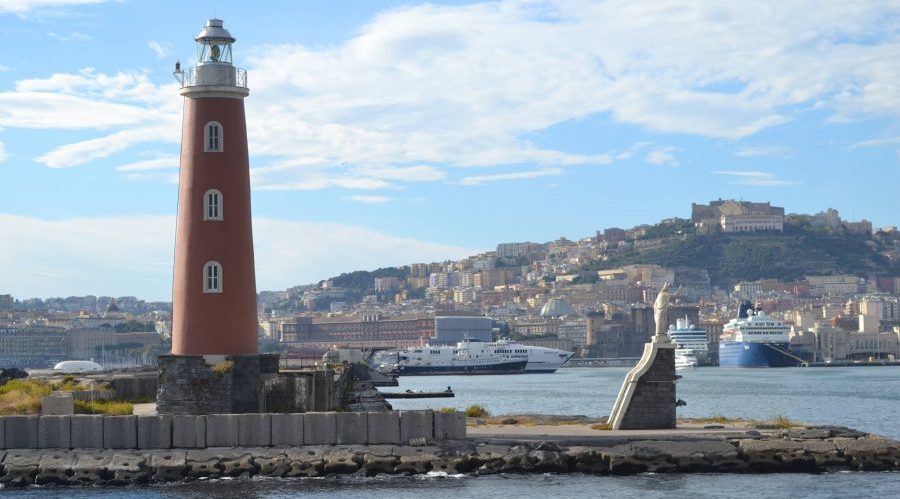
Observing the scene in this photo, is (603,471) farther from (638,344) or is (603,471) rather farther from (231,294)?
(638,344)

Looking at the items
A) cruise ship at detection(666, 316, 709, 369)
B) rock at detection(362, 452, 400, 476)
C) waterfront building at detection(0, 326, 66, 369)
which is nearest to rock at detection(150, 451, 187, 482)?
rock at detection(362, 452, 400, 476)

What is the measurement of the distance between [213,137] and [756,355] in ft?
432

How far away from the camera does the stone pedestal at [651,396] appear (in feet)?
91.2

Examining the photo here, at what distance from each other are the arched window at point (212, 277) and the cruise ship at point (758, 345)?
431ft

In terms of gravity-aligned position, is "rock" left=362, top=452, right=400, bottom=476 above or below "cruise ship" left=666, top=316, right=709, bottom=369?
below

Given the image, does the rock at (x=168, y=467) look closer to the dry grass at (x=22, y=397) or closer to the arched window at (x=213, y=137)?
the dry grass at (x=22, y=397)

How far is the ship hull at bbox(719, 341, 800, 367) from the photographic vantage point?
15588cm

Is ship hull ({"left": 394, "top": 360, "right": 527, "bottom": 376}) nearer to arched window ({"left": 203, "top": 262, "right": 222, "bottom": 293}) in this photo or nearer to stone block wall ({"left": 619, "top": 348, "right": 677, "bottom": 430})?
arched window ({"left": 203, "top": 262, "right": 222, "bottom": 293})

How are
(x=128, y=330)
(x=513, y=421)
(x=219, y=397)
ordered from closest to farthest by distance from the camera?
(x=219, y=397)
(x=513, y=421)
(x=128, y=330)

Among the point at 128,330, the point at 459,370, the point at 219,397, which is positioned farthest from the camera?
the point at 128,330

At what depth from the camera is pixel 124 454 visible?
26188mm

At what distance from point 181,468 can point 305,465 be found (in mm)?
1973

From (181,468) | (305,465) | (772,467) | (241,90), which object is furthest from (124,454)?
(772,467)

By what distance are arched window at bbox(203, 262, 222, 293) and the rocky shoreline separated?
3707 mm
